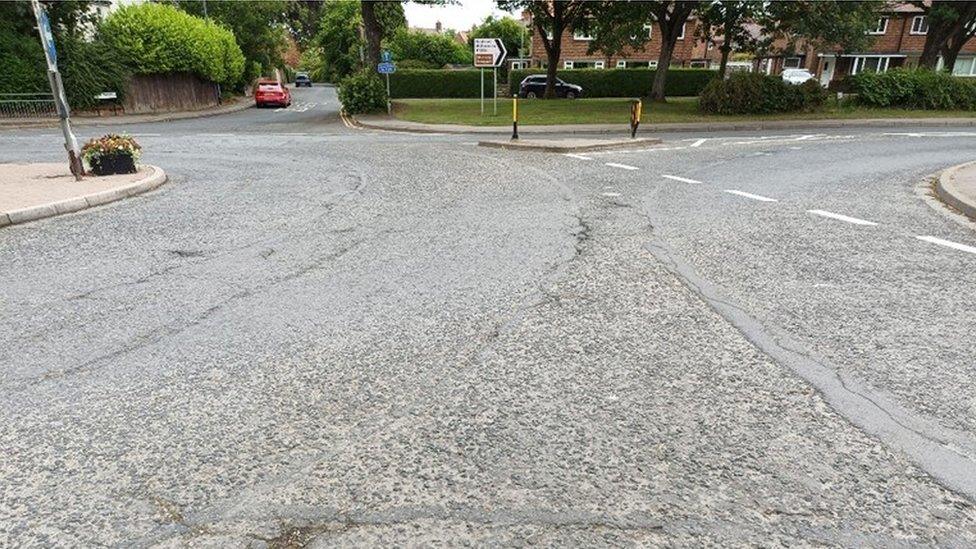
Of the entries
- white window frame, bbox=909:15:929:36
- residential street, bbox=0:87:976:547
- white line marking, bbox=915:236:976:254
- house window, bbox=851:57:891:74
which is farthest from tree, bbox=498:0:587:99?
white window frame, bbox=909:15:929:36

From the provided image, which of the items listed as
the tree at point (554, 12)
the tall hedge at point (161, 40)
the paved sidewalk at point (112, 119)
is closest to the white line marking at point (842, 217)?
the tree at point (554, 12)

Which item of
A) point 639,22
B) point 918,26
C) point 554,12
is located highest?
point 918,26

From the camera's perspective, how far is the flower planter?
34.0ft

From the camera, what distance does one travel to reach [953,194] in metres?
8.36

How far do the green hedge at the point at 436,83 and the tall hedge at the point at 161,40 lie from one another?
1381cm

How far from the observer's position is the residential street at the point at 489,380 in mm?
2334

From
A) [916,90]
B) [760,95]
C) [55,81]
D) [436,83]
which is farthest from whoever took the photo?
[436,83]

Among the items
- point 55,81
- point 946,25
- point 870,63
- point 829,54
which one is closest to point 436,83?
point 946,25

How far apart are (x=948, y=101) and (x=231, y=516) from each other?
108ft

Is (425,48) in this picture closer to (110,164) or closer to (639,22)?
(639,22)

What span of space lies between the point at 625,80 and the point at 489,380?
43.4 metres

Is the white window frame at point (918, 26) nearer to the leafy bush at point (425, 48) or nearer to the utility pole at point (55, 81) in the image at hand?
the leafy bush at point (425, 48)

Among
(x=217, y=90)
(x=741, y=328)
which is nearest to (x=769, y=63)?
(x=217, y=90)

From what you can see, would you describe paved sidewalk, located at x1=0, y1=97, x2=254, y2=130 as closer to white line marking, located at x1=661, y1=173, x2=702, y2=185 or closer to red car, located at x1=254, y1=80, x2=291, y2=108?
red car, located at x1=254, y1=80, x2=291, y2=108
